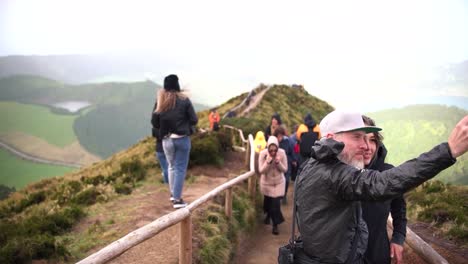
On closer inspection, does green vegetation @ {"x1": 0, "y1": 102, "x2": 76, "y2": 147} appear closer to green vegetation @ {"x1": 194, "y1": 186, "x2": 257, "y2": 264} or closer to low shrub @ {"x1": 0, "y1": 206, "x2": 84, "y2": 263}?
low shrub @ {"x1": 0, "y1": 206, "x2": 84, "y2": 263}

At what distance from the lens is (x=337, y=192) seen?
1909mm

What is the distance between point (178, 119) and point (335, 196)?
4211 mm

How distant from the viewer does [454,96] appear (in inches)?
198

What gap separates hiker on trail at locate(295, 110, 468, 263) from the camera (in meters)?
1.83

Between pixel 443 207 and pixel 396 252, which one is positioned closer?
pixel 396 252

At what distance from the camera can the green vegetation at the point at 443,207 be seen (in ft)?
17.5

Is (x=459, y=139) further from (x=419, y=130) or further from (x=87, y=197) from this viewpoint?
(x=87, y=197)

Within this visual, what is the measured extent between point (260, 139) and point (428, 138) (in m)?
3.61

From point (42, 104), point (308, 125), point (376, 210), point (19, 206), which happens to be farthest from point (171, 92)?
point (42, 104)

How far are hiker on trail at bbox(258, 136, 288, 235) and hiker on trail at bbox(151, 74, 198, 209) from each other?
59.4 inches

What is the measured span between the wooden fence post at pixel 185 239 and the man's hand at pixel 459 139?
2933 millimetres

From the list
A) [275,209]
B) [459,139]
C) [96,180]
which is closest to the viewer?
[459,139]

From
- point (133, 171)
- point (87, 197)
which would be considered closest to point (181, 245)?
point (87, 197)

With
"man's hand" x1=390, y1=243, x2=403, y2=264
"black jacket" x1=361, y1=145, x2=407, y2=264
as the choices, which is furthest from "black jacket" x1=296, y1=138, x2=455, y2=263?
"man's hand" x1=390, y1=243, x2=403, y2=264
